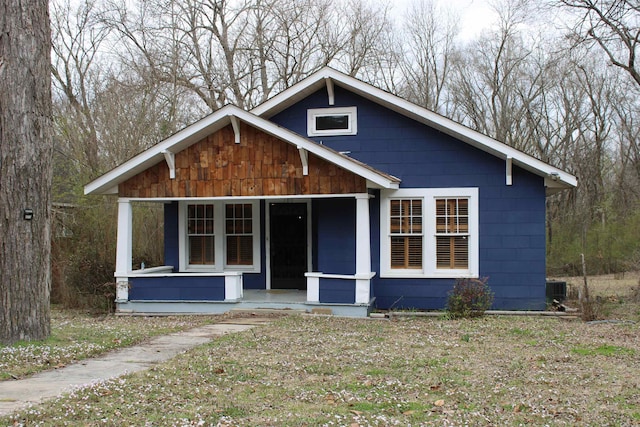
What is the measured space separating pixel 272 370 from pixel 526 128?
3181cm

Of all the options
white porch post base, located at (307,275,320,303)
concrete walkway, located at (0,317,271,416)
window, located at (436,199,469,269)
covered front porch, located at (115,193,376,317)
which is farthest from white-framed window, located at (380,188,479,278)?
concrete walkway, located at (0,317,271,416)

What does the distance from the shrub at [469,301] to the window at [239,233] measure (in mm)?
5245

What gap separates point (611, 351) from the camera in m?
9.44

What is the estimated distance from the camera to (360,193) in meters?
13.2

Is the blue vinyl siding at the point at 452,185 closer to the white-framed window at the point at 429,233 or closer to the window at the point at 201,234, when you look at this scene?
the white-framed window at the point at 429,233

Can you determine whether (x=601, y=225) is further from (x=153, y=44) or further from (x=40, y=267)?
(x=40, y=267)

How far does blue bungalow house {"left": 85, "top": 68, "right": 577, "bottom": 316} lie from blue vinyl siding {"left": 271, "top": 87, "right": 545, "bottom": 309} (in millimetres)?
23

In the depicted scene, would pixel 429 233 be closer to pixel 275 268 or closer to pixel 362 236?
pixel 362 236

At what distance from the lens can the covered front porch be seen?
526 inches

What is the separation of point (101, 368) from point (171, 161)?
21.1ft

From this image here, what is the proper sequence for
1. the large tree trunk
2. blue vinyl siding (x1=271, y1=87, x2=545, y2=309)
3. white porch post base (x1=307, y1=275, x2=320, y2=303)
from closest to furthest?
the large tree trunk < white porch post base (x1=307, y1=275, x2=320, y2=303) < blue vinyl siding (x1=271, y1=87, x2=545, y2=309)

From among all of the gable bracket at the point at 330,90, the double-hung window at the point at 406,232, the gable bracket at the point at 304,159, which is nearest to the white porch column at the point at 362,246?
the gable bracket at the point at 304,159

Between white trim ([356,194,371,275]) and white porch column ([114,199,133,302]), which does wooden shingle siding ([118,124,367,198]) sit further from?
white porch column ([114,199,133,302])

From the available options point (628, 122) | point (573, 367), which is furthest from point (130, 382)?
point (628, 122)
